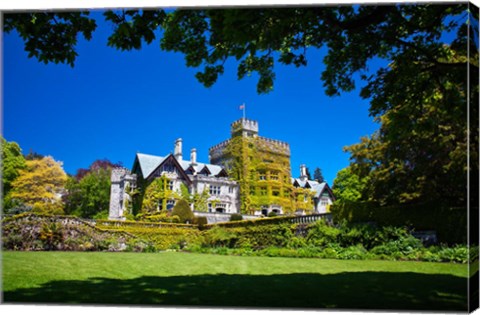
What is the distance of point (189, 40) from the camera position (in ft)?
21.1

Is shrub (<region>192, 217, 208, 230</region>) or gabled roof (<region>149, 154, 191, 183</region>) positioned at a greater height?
gabled roof (<region>149, 154, 191, 183</region>)

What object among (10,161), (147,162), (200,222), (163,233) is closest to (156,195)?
(147,162)

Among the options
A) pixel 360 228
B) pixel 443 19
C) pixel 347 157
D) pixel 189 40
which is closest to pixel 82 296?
pixel 189 40

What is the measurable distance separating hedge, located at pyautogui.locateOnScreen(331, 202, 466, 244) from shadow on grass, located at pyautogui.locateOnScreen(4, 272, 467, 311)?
324 centimetres

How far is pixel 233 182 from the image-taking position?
3047 cm

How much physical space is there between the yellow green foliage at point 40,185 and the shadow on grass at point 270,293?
28.5 feet

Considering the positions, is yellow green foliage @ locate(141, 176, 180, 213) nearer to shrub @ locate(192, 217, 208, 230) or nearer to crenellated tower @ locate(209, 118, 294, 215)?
shrub @ locate(192, 217, 208, 230)

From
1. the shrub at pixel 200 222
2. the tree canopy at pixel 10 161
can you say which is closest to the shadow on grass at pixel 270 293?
the tree canopy at pixel 10 161

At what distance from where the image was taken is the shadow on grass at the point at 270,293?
5.25 meters

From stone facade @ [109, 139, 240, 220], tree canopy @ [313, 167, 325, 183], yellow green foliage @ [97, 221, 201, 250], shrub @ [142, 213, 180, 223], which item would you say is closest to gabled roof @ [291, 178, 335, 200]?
stone facade @ [109, 139, 240, 220]

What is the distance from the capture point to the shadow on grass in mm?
5250

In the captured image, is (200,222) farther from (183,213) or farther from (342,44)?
(342,44)

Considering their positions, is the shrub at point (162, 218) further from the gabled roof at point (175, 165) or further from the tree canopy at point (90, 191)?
the gabled roof at point (175, 165)

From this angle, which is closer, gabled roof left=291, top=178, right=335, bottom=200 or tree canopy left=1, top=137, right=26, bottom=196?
tree canopy left=1, top=137, right=26, bottom=196
